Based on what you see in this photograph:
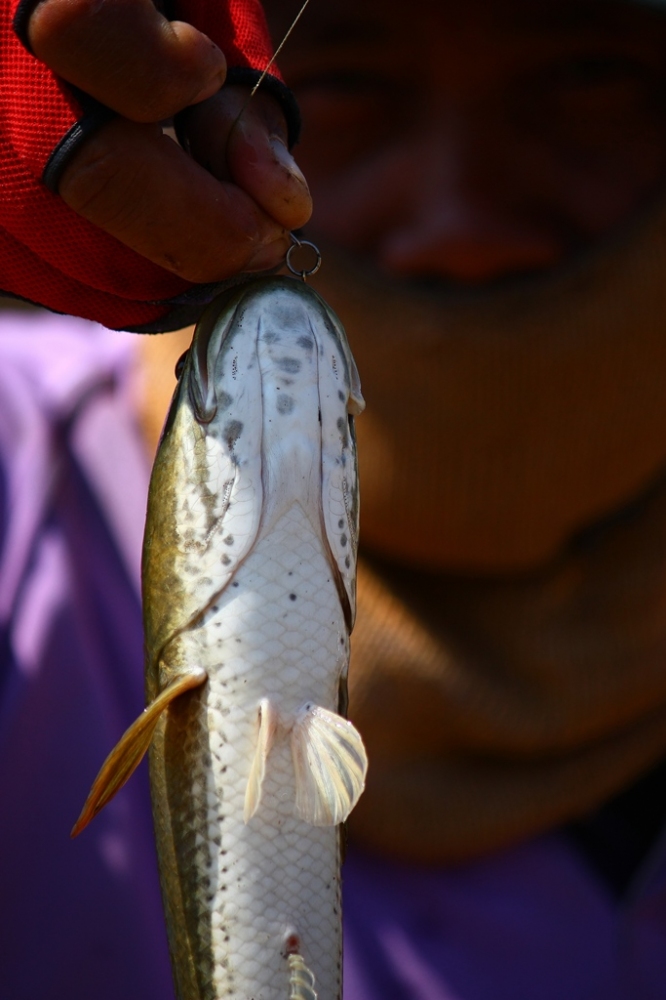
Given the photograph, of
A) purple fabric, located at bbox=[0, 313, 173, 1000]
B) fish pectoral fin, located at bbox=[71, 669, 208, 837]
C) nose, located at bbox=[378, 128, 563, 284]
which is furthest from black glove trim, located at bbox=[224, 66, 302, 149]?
purple fabric, located at bbox=[0, 313, 173, 1000]

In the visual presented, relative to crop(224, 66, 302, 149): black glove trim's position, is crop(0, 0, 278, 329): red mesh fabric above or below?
below

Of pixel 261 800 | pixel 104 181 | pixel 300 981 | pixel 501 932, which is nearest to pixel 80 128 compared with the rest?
pixel 104 181

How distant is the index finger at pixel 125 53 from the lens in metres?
0.73

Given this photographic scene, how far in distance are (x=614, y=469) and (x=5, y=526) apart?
98 centimetres

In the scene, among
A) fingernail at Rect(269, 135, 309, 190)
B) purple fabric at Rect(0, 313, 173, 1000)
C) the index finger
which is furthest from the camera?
purple fabric at Rect(0, 313, 173, 1000)

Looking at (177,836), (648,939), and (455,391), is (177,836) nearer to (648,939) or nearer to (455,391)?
(455,391)

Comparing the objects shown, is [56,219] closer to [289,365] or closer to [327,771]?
[289,365]

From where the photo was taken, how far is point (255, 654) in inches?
32.3

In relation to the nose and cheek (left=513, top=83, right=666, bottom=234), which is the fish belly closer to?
the nose

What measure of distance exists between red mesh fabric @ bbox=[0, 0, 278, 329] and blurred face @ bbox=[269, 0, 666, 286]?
59 centimetres

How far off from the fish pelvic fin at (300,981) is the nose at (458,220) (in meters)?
1.01

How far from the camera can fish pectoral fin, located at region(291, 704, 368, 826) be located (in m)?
0.79

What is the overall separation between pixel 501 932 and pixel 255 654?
99 centimetres

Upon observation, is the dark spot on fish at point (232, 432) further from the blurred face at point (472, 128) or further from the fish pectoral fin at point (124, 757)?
the blurred face at point (472, 128)
